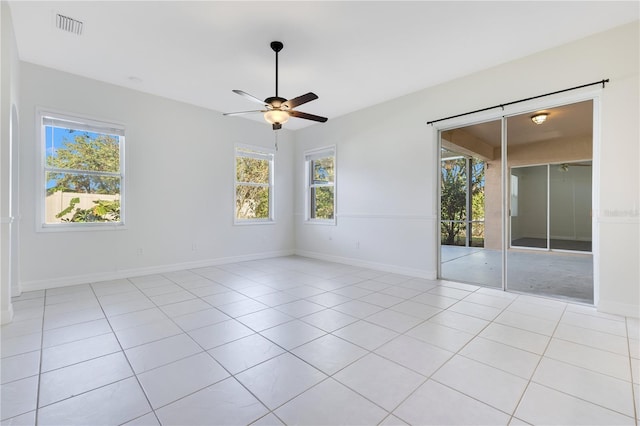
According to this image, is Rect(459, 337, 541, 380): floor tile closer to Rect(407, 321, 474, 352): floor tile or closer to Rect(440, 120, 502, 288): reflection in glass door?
Rect(407, 321, 474, 352): floor tile

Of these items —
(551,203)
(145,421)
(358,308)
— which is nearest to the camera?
(145,421)

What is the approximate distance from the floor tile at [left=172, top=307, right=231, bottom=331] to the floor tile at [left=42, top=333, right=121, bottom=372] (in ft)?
1.68

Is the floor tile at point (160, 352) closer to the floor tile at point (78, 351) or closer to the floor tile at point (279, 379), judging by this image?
the floor tile at point (78, 351)

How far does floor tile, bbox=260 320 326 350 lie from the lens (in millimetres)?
2310

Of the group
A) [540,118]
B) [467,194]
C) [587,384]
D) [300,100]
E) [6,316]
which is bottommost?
[587,384]

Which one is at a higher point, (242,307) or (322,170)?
(322,170)

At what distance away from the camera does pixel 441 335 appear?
2430 millimetres

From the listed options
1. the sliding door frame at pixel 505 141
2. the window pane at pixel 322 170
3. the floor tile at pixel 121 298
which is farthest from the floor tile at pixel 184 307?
the window pane at pixel 322 170

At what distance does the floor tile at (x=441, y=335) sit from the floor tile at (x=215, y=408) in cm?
144

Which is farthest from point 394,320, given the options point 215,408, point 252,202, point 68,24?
point 68,24

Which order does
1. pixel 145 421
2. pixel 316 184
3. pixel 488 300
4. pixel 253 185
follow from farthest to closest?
pixel 316 184 → pixel 253 185 → pixel 488 300 → pixel 145 421

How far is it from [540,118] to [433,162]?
1.47 m

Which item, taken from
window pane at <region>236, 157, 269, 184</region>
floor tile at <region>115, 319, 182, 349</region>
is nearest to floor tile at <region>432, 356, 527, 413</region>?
floor tile at <region>115, 319, 182, 349</region>

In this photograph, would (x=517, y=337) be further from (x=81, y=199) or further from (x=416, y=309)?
(x=81, y=199)
